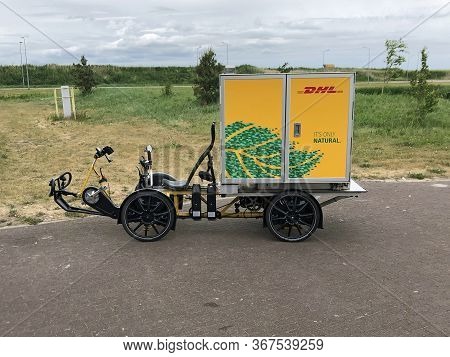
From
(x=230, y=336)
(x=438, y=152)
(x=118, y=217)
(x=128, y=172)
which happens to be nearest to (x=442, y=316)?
(x=230, y=336)

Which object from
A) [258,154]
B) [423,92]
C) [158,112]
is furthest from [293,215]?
[158,112]

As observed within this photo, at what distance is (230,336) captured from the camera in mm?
3914

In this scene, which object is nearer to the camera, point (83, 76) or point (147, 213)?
point (147, 213)

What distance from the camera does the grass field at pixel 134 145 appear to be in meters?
9.47

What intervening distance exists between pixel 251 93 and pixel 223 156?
910 millimetres

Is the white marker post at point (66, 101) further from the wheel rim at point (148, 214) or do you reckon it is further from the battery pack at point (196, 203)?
the battery pack at point (196, 203)

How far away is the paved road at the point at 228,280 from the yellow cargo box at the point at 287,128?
1.02 metres

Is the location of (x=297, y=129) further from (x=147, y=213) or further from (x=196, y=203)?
(x=147, y=213)

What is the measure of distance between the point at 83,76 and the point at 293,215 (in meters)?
32.4

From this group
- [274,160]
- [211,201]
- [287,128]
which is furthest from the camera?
[211,201]

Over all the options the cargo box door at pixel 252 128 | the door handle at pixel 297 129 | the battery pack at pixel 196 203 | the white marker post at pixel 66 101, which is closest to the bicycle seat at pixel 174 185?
the battery pack at pixel 196 203

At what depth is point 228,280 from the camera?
5.00 metres

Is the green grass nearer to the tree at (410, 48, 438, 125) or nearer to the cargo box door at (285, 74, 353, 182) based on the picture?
the tree at (410, 48, 438, 125)

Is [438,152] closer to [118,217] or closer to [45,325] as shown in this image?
[118,217]
